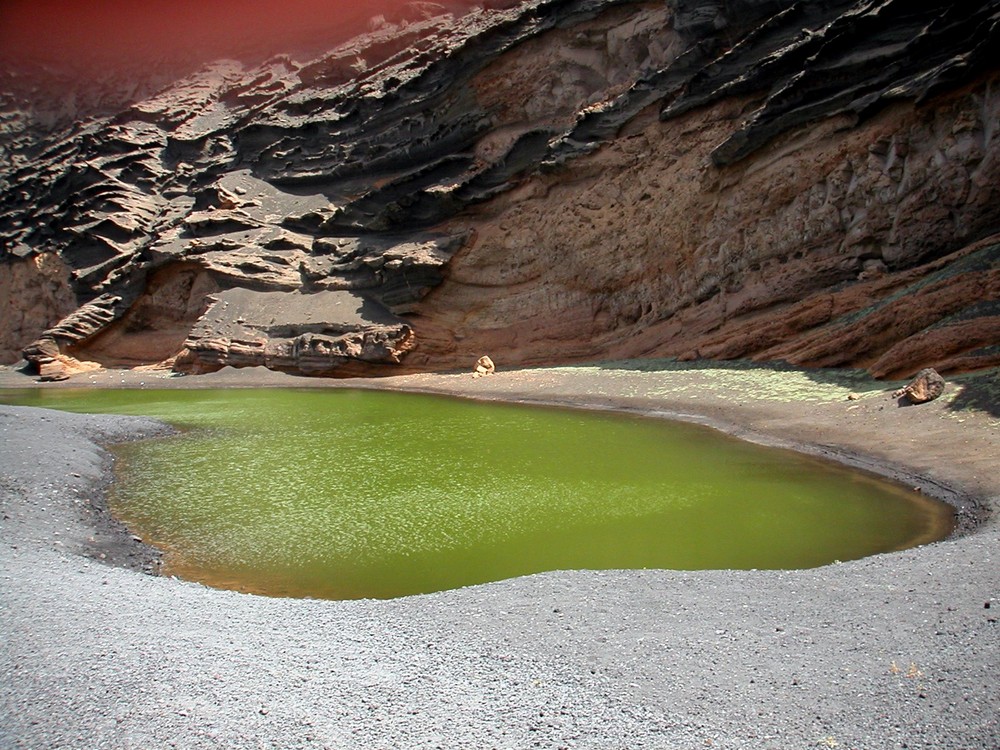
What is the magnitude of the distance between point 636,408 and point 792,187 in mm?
10545

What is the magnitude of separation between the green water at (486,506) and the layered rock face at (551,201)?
6.70 metres

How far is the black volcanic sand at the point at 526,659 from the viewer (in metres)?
4.21

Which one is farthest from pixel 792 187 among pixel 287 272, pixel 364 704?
pixel 287 272

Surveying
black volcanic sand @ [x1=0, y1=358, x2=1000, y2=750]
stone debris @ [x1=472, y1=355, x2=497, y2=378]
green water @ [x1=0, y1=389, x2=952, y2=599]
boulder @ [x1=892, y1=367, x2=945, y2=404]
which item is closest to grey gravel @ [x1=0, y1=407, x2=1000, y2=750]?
black volcanic sand @ [x1=0, y1=358, x2=1000, y2=750]

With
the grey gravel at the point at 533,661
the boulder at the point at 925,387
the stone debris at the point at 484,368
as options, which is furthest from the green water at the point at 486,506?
the stone debris at the point at 484,368

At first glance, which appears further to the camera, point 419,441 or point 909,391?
point 419,441

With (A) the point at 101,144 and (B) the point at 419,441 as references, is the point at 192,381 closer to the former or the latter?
(B) the point at 419,441

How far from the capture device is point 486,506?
38.2 ft

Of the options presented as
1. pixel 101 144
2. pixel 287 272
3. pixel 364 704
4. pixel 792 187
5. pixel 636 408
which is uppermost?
pixel 101 144

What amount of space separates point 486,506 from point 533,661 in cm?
630

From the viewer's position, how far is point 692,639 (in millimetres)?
5660

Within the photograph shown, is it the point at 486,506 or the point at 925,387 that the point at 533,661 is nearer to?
the point at 486,506

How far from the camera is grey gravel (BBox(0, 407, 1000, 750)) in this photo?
4.21 m

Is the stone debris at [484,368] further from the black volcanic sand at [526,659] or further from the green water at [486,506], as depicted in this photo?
the black volcanic sand at [526,659]
